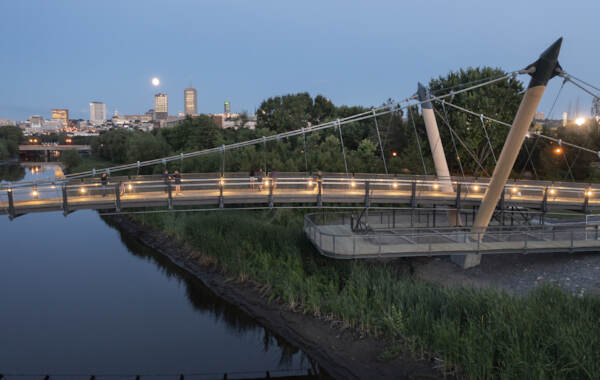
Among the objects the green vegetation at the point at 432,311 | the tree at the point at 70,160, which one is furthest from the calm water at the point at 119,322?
the tree at the point at 70,160

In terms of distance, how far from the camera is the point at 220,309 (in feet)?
68.0

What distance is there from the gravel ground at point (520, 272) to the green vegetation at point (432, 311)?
210 cm

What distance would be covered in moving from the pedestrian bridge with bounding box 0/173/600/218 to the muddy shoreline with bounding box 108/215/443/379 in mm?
4895

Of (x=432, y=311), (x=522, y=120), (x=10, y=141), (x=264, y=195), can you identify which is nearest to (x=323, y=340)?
(x=432, y=311)

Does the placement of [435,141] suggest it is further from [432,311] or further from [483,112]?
[483,112]

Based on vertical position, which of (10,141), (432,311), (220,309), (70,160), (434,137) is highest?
(10,141)

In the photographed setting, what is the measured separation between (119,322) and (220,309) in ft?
15.2

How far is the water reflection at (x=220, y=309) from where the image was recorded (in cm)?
1686

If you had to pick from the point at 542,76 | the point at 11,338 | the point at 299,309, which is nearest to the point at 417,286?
the point at 299,309

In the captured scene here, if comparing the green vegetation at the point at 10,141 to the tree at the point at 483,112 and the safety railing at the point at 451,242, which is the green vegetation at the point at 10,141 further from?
the safety railing at the point at 451,242

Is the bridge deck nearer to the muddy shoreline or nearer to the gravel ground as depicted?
the gravel ground

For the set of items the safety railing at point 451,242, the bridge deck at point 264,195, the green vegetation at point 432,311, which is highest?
the bridge deck at point 264,195

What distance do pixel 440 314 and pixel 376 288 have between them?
285 cm

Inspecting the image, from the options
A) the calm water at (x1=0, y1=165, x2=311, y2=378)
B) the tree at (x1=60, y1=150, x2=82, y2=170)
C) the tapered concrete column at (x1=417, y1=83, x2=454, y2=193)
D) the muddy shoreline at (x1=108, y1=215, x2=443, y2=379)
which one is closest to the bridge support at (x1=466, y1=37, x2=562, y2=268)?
the tapered concrete column at (x1=417, y1=83, x2=454, y2=193)
